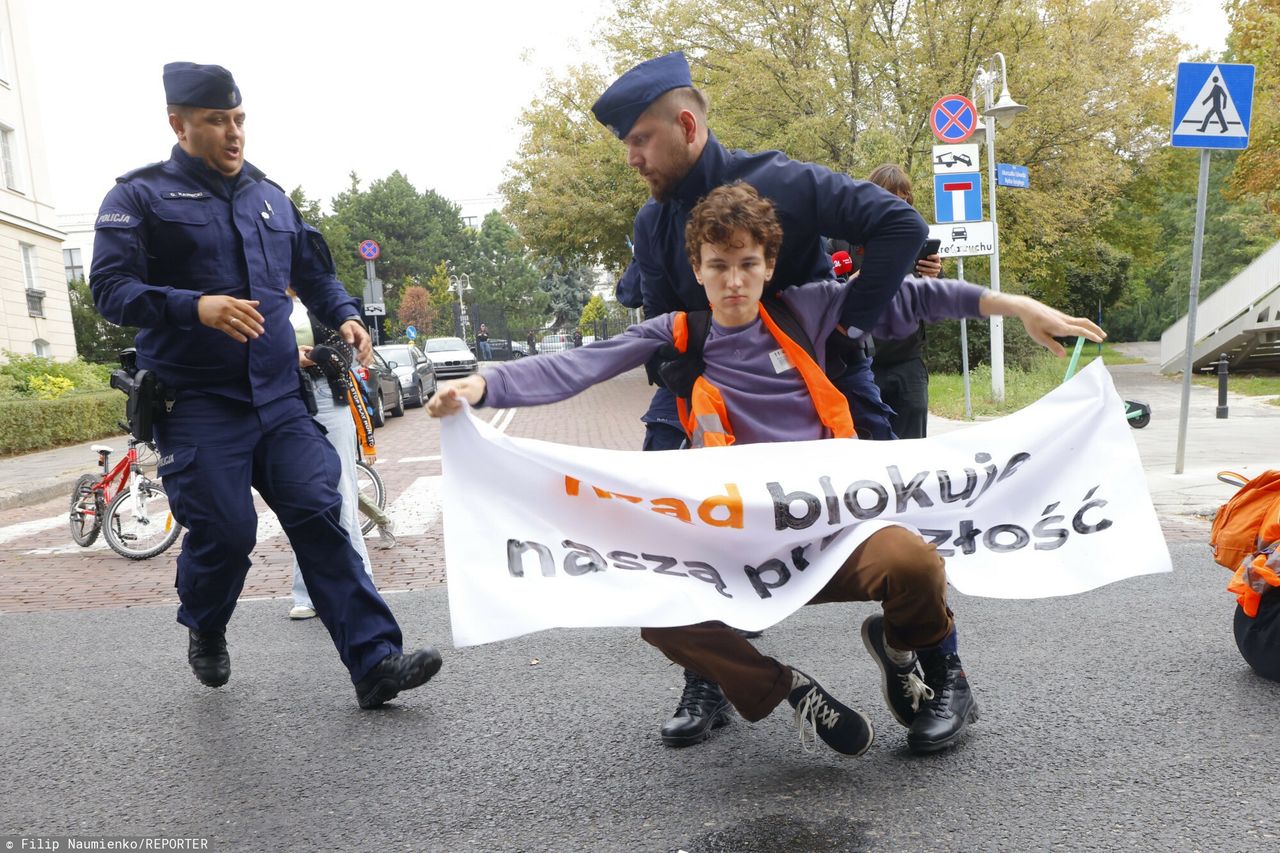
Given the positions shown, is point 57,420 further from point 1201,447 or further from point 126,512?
point 1201,447

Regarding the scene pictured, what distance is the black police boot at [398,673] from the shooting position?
403 cm

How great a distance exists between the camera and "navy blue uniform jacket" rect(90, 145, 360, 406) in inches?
151

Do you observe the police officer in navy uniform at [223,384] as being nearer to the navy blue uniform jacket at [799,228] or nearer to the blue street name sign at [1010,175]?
the navy blue uniform jacket at [799,228]

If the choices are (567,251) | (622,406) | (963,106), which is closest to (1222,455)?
(963,106)

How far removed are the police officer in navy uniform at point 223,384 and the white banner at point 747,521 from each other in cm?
100

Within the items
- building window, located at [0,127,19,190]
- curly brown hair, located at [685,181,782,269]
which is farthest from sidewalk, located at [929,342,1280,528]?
building window, located at [0,127,19,190]

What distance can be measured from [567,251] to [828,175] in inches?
1182

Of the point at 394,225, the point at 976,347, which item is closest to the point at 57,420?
the point at 976,347

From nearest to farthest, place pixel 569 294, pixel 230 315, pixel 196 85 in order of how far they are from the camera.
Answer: pixel 230 315
pixel 196 85
pixel 569 294

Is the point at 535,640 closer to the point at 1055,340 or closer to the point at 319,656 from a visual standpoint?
the point at 319,656

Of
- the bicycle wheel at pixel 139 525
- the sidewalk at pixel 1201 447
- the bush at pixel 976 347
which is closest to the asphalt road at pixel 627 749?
the bicycle wheel at pixel 139 525

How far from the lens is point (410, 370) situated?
25219mm

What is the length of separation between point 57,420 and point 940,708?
18503mm

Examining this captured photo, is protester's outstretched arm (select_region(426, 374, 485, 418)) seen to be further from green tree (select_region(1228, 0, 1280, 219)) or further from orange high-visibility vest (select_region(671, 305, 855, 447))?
green tree (select_region(1228, 0, 1280, 219))
